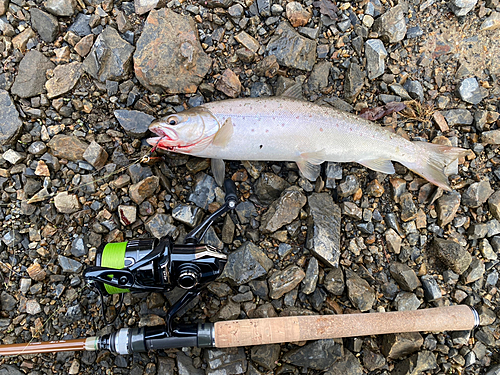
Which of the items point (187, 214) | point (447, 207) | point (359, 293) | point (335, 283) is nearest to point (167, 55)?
point (187, 214)

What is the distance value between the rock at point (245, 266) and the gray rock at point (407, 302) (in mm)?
1401

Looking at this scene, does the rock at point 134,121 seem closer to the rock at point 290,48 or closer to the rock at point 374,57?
the rock at point 290,48

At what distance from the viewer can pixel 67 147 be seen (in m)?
3.30

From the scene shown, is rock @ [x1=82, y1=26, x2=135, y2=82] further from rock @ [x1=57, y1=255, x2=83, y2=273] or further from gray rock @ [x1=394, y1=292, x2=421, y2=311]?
gray rock @ [x1=394, y1=292, x2=421, y2=311]

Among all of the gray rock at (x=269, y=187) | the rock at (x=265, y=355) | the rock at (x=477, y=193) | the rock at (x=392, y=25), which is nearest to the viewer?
the rock at (x=265, y=355)

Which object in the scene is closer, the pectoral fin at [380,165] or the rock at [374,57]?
the pectoral fin at [380,165]

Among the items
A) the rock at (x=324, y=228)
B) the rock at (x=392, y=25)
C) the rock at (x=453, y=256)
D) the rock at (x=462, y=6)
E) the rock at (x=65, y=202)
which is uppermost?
the rock at (x=462, y=6)

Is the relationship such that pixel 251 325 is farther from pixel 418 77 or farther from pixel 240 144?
pixel 418 77

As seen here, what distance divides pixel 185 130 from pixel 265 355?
2305 millimetres

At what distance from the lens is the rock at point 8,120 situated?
10.7ft

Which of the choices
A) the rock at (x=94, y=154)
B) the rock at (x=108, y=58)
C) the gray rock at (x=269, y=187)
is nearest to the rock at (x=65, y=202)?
the rock at (x=94, y=154)

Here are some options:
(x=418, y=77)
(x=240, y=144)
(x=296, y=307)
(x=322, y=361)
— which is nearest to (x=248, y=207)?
(x=240, y=144)

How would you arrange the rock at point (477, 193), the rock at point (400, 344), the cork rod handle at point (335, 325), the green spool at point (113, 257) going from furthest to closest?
the rock at point (477, 193), the rock at point (400, 344), the cork rod handle at point (335, 325), the green spool at point (113, 257)

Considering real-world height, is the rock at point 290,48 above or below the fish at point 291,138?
above
